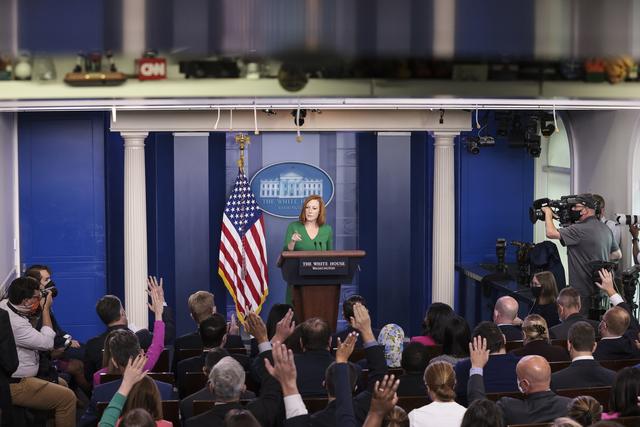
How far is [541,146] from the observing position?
1238cm

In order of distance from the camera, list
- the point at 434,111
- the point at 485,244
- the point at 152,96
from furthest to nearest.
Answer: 1. the point at 485,244
2. the point at 434,111
3. the point at 152,96

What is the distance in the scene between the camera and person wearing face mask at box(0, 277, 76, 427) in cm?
626

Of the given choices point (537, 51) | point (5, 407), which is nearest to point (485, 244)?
point (5, 407)

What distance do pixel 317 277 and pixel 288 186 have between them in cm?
280

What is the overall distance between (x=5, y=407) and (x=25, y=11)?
17.3 feet

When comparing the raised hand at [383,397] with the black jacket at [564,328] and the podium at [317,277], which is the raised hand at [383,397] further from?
the podium at [317,277]

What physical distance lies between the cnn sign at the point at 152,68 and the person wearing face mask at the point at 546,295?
6.95 m

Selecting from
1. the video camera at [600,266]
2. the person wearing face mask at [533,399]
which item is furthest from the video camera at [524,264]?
the person wearing face mask at [533,399]

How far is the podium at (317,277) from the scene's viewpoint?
861 centimetres

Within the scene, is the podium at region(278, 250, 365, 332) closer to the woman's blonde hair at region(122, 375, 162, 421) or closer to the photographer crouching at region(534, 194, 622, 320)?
the photographer crouching at region(534, 194, 622, 320)

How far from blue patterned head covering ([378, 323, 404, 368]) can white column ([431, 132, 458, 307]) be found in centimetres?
456

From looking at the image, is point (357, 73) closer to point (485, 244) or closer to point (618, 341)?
point (618, 341)

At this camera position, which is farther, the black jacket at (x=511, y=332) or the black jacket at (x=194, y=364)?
the black jacket at (x=511, y=332)

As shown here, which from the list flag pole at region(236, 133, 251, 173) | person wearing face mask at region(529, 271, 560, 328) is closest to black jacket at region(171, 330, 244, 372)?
person wearing face mask at region(529, 271, 560, 328)
